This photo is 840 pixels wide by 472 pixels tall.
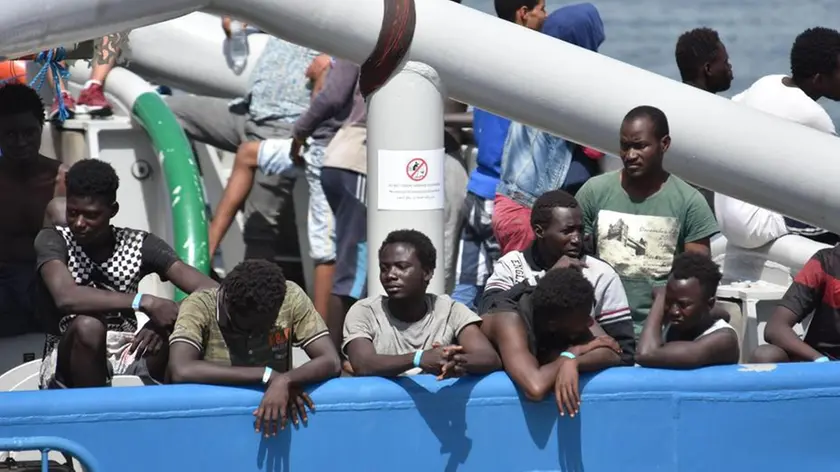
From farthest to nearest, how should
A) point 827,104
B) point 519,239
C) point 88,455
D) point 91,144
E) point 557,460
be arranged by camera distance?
point 827,104 < point 91,144 < point 519,239 < point 557,460 < point 88,455

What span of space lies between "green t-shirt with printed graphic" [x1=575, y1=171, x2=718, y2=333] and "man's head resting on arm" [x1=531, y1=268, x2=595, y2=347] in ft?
2.03

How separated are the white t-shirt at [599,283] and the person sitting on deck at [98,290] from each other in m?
0.97

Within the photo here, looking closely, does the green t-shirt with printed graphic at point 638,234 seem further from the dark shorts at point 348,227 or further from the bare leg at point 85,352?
the dark shorts at point 348,227

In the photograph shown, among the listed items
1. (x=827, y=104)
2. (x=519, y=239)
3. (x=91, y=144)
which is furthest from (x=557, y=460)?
(x=827, y=104)

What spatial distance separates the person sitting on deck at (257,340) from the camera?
4551 mm

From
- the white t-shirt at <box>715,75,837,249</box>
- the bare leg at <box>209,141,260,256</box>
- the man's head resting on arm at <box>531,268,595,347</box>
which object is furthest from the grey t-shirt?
the bare leg at <box>209,141,260,256</box>

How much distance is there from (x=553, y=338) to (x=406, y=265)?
1.63 feet

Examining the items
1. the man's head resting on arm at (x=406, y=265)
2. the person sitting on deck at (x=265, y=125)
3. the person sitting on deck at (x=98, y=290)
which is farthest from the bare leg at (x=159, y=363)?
the person sitting on deck at (x=265, y=125)

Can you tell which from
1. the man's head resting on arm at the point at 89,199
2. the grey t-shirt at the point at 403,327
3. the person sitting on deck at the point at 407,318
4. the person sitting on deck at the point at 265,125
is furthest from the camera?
the person sitting on deck at the point at 265,125

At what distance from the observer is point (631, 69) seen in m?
5.25

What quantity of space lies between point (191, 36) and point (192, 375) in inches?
179

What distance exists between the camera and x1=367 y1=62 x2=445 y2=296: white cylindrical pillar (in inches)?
201

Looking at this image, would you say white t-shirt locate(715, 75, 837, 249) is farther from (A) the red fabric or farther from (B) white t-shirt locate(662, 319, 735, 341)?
(B) white t-shirt locate(662, 319, 735, 341)

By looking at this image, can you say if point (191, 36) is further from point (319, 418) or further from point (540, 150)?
point (319, 418)
